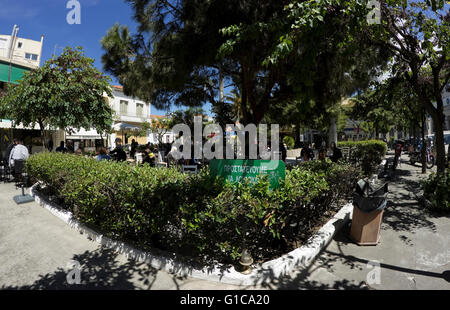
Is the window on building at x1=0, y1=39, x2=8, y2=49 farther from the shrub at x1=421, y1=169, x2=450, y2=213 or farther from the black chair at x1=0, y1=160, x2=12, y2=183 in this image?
the shrub at x1=421, y1=169, x2=450, y2=213

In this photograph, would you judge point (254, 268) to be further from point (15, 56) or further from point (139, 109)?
point (139, 109)

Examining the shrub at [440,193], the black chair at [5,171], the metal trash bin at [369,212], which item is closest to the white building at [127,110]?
the black chair at [5,171]

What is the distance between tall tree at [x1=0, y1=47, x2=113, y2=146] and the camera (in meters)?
8.57

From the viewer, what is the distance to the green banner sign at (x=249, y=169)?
12.1ft

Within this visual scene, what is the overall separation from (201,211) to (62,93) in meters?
8.33

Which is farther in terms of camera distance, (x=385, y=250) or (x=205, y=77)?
(x=205, y=77)

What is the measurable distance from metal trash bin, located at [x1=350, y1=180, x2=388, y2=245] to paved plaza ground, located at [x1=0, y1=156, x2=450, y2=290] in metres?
0.16

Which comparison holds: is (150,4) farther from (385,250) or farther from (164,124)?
(164,124)

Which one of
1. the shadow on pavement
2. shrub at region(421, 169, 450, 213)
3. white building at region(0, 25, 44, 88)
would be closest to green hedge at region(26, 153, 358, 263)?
the shadow on pavement

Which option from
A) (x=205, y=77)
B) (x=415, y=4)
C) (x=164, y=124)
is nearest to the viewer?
(x=415, y=4)

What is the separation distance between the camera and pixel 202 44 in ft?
20.6
